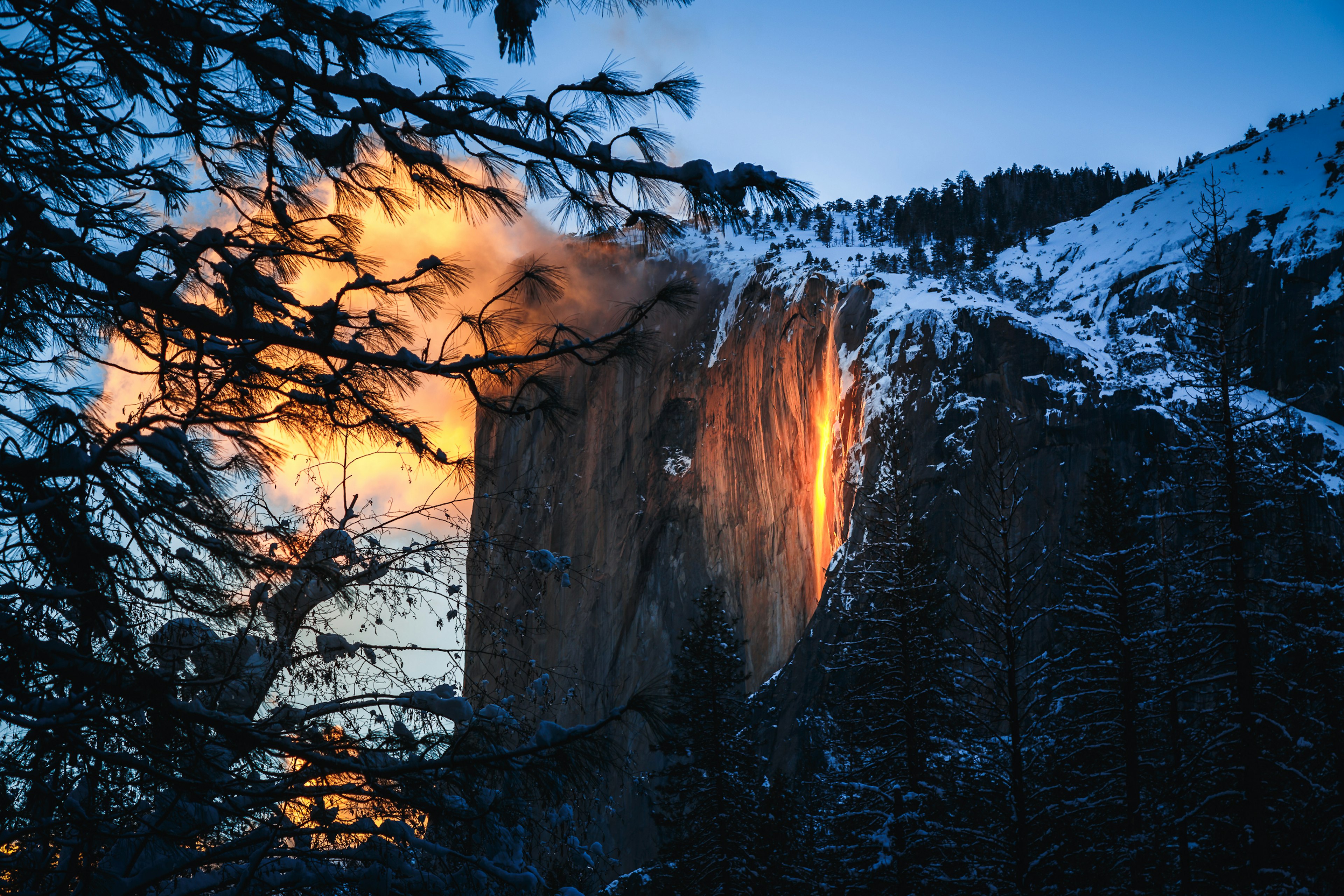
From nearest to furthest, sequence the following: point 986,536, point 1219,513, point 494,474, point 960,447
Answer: point 494,474 → point 1219,513 → point 986,536 → point 960,447

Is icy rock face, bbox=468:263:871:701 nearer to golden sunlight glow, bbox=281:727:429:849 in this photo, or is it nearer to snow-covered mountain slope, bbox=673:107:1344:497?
snow-covered mountain slope, bbox=673:107:1344:497

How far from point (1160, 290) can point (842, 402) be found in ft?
40.4

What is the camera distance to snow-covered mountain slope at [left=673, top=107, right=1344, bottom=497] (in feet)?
88.4

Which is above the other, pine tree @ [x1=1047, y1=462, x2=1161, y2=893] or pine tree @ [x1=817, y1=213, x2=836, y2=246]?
pine tree @ [x1=817, y1=213, x2=836, y2=246]

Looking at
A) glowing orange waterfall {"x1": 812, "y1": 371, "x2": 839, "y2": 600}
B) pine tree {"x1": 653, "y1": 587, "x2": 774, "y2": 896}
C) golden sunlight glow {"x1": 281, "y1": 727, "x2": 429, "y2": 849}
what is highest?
glowing orange waterfall {"x1": 812, "y1": 371, "x2": 839, "y2": 600}

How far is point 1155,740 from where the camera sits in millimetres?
15766

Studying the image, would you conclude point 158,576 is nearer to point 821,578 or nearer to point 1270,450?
point 1270,450

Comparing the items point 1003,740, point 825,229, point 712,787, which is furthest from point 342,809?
point 825,229

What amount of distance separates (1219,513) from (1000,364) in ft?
59.3

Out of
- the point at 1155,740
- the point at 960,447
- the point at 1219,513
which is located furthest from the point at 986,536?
the point at 960,447

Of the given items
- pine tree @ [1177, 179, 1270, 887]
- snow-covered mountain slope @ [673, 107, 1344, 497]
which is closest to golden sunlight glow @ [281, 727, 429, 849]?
pine tree @ [1177, 179, 1270, 887]

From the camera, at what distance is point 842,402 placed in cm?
3297

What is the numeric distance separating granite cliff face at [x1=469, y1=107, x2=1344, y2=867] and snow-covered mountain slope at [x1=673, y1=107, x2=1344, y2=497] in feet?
0.34

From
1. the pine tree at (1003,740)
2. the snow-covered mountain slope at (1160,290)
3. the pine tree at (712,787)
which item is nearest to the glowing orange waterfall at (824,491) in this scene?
the snow-covered mountain slope at (1160,290)
